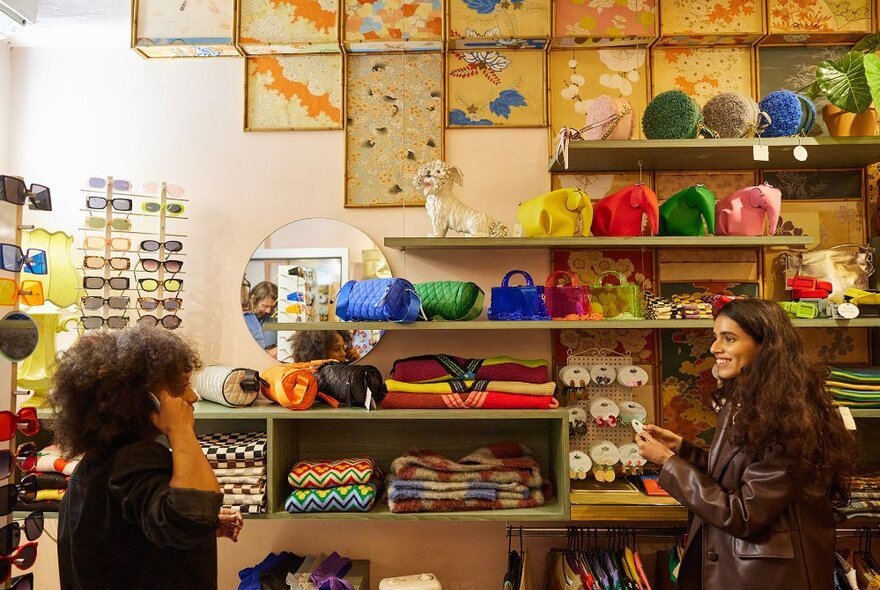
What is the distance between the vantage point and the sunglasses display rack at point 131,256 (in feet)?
9.07

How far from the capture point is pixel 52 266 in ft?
9.09

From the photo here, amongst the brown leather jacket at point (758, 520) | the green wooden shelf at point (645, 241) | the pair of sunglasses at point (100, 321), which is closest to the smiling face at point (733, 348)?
the brown leather jacket at point (758, 520)

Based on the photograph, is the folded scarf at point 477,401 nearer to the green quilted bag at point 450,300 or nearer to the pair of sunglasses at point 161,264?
the green quilted bag at point 450,300

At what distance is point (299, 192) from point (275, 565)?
1747 millimetres

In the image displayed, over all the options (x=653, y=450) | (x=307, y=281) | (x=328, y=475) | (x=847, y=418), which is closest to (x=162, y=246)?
Answer: (x=307, y=281)

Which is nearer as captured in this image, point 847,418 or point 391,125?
point 847,418

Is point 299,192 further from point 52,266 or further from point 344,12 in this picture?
point 52,266

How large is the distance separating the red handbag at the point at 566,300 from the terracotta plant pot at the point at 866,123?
1360 mm

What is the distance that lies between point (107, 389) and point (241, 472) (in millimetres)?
1120

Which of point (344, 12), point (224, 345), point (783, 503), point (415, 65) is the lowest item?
point (783, 503)

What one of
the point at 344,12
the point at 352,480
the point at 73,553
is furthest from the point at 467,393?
the point at 344,12

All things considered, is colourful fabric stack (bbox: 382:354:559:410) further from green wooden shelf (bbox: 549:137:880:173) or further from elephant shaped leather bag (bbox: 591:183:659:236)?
green wooden shelf (bbox: 549:137:880:173)

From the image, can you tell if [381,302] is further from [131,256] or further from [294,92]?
[131,256]

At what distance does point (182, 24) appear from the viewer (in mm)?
2951
